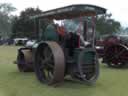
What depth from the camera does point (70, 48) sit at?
8.12 m

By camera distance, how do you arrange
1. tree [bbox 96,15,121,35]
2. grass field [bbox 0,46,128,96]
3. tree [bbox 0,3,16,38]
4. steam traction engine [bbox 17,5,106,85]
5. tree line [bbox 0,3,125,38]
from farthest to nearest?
tree [bbox 0,3,16,38] < tree [bbox 96,15,121,35] < tree line [bbox 0,3,125,38] < steam traction engine [bbox 17,5,106,85] < grass field [bbox 0,46,128,96]

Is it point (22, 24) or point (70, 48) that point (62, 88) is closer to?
point (70, 48)

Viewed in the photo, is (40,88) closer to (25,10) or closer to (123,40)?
(123,40)

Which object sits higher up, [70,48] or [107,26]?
[70,48]

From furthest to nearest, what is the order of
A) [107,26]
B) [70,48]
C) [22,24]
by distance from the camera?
[107,26] < [22,24] < [70,48]

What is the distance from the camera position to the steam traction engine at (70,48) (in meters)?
7.75

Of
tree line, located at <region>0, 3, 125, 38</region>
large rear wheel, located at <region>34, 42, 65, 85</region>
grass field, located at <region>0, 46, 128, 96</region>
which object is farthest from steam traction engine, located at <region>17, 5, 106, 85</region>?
tree line, located at <region>0, 3, 125, 38</region>

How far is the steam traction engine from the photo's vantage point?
775 cm

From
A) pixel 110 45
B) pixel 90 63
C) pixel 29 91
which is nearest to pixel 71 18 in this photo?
pixel 90 63

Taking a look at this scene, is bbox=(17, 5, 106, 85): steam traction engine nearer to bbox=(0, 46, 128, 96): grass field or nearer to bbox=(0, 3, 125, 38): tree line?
bbox=(0, 46, 128, 96): grass field

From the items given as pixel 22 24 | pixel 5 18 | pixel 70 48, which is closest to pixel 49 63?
pixel 70 48

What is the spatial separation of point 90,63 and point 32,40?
2911 millimetres

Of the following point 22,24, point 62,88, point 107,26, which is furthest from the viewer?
point 107,26

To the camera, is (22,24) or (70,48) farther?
(22,24)
